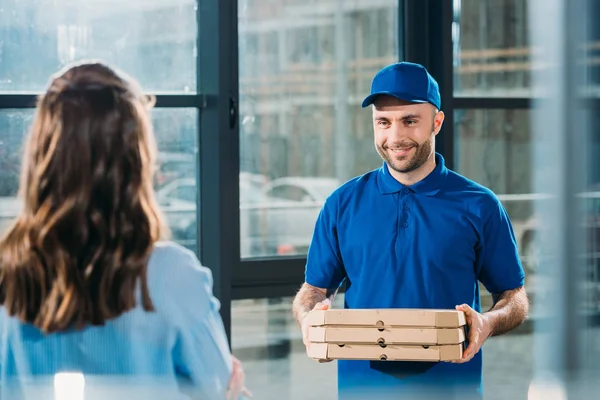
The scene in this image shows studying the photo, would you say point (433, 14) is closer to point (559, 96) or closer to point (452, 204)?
point (452, 204)

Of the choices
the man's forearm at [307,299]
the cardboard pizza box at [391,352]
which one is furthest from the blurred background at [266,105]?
the cardboard pizza box at [391,352]

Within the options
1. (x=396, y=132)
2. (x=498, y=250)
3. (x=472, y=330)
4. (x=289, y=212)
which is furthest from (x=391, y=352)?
(x=289, y=212)

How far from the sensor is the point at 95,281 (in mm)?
1323

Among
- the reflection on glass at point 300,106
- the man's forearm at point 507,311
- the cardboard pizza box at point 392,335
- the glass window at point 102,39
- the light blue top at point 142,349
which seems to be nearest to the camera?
the light blue top at point 142,349

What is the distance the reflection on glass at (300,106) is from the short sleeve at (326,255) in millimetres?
1455

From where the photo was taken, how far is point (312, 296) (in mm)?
2340

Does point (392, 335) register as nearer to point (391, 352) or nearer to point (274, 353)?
point (391, 352)

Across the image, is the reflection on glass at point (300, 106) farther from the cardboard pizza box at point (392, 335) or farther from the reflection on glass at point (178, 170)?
the cardboard pizza box at point (392, 335)

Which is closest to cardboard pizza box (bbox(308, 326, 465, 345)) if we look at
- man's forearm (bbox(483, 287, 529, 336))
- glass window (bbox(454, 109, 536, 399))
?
man's forearm (bbox(483, 287, 529, 336))

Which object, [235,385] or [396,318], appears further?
[396,318]

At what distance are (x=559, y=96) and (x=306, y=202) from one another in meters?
2.36

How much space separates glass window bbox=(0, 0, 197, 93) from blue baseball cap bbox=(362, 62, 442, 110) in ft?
4.94

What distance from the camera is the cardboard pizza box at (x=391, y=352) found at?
1.94m

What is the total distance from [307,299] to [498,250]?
1.52 feet
